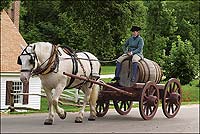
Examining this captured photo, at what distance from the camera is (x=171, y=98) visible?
1598 centimetres

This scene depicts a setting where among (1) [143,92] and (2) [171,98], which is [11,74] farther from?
(1) [143,92]

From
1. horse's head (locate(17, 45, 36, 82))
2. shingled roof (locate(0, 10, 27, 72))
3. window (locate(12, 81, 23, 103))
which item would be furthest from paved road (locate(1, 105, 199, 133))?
shingled roof (locate(0, 10, 27, 72))

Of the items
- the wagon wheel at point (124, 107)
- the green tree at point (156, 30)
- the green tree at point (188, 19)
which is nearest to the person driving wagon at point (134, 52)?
the wagon wheel at point (124, 107)

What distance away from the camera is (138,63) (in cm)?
1491

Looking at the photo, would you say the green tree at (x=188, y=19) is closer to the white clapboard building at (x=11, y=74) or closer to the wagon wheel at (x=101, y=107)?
the white clapboard building at (x=11, y=74)

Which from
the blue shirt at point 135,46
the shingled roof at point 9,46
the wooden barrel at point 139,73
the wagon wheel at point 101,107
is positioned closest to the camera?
the wooden barrel at point 139,73

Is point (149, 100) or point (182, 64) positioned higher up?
point (182, 64)

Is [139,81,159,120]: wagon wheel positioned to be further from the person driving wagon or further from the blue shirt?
the blue shirt

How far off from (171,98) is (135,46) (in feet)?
7.11

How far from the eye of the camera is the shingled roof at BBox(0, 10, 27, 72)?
31688 mm

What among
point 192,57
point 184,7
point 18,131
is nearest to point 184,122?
point 18,131

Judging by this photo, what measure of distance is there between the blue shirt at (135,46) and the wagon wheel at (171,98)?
151 centimetres

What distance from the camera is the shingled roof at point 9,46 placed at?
31.7 m

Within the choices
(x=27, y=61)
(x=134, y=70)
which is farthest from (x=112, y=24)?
(x=27, y=61)
